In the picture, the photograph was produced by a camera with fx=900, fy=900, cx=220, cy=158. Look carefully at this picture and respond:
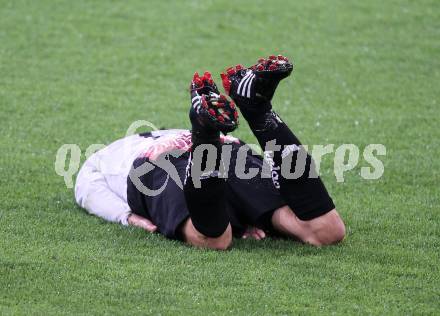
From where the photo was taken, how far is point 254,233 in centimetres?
708

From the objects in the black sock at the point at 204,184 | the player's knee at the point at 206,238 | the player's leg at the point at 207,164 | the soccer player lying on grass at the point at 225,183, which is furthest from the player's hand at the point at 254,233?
the black sock at the point at 204,184

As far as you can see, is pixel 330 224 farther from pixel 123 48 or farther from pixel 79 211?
pixel 123 48

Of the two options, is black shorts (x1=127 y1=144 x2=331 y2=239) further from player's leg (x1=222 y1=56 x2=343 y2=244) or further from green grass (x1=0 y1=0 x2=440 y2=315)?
green grass (x1=0 y1=0 x2=440 y2=315)

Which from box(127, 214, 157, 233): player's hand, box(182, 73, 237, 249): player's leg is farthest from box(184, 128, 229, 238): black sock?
box(127, 214, 157, 233): player's hand

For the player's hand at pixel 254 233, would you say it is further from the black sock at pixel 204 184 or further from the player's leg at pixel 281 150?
the black sock at pixel 204 184

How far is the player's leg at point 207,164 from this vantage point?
615 cm

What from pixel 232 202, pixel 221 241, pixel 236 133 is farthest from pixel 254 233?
pixel 236 133

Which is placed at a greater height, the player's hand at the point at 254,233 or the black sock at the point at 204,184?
the black sock at the point at 204,184

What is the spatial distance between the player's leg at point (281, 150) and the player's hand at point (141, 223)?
1092 mm

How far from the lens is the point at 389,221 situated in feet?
24.9

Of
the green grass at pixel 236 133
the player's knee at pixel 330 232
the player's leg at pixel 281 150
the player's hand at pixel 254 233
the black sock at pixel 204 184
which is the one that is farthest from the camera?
the player's hand at pixel 254 233

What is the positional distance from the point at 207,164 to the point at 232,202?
752mm

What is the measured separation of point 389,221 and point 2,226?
125 inches

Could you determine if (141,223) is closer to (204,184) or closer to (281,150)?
(204,184)
